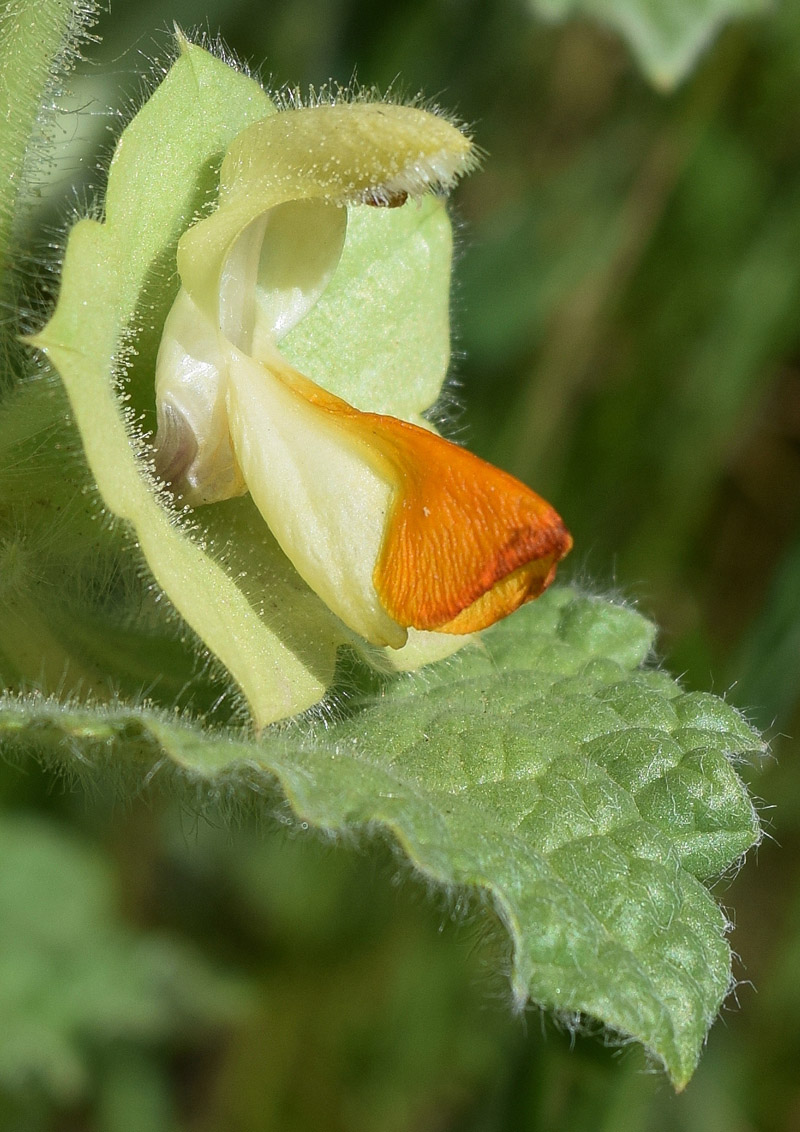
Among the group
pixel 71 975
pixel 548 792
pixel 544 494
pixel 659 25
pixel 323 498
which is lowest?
pixel 71 975

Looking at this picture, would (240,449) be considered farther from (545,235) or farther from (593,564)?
(545,235)

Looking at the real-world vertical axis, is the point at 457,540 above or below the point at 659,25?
below

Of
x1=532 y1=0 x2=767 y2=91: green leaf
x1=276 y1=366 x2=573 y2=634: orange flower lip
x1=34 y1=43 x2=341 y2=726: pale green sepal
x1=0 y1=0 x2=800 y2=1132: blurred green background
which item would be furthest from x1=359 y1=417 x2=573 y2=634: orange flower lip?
x1=532 y1=0 x2=767 y2=91: green leaf

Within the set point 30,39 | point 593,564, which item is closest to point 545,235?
point 593,564

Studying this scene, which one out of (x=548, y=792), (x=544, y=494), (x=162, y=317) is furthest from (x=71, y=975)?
(x=162, y=317)

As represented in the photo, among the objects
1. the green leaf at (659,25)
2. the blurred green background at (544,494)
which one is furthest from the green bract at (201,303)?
the green leaf at (659,25)

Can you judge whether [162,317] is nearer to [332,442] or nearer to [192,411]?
[192,411]
